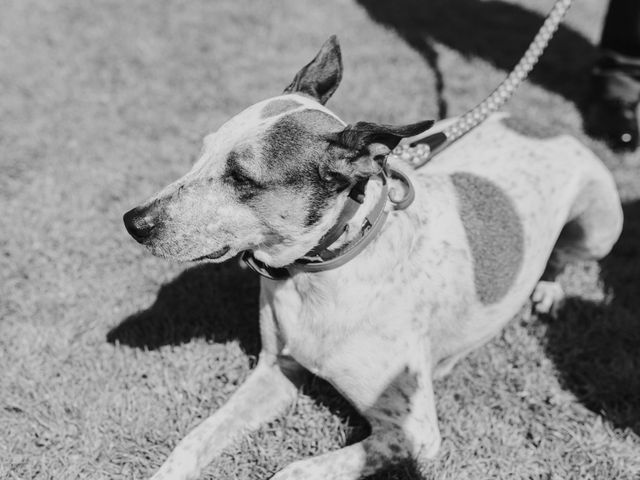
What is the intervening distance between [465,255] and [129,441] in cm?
202

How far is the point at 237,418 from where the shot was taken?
3561 mm

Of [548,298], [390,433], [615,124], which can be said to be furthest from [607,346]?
[615,124]

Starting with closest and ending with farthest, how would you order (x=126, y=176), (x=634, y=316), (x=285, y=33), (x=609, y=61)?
1. (x=634, y=316)
2. (x=126, y=176)
3. (x=609, y=61)
4. (x=285, y=33)

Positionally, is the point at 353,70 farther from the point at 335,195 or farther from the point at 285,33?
the point at 335,195

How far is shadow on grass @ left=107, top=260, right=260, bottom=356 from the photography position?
4.23 metres

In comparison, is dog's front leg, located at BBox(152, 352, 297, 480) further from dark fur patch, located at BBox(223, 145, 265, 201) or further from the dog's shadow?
dark fur patch, located at BBox(223, 145, 265, 201)

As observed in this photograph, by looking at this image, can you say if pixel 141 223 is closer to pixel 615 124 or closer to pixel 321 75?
pixel 321 75

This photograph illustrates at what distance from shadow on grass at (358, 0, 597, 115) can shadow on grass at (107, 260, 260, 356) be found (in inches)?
145

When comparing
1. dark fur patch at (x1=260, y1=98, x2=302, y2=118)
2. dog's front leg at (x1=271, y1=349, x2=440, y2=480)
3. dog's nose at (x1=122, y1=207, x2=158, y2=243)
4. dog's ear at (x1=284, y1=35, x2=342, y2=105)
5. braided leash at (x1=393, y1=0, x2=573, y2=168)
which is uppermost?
dark fur patch at (x1=260, y1=98, x2=302, y2=118)

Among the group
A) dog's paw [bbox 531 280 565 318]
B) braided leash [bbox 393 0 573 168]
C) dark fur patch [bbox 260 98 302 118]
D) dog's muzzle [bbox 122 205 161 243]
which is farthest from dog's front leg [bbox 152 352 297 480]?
dog's paw [bbox 531 280 565 318]

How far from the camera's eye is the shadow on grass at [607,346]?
4055 millimetres

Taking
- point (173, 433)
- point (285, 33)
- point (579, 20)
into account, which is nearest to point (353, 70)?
point (285, 33)

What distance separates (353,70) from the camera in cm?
780

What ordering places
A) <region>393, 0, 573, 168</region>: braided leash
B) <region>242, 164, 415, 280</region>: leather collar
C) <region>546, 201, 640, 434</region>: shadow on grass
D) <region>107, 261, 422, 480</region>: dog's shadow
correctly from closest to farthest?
<region>242, 164, 415, 280</region>: leather collar
<region>107, 261, 422, 480</region>: dog's shadow
<region>546, 201, 640, 434</region>: shadow on grass
<region>393, 0, 573, 168</region>: braided leash
